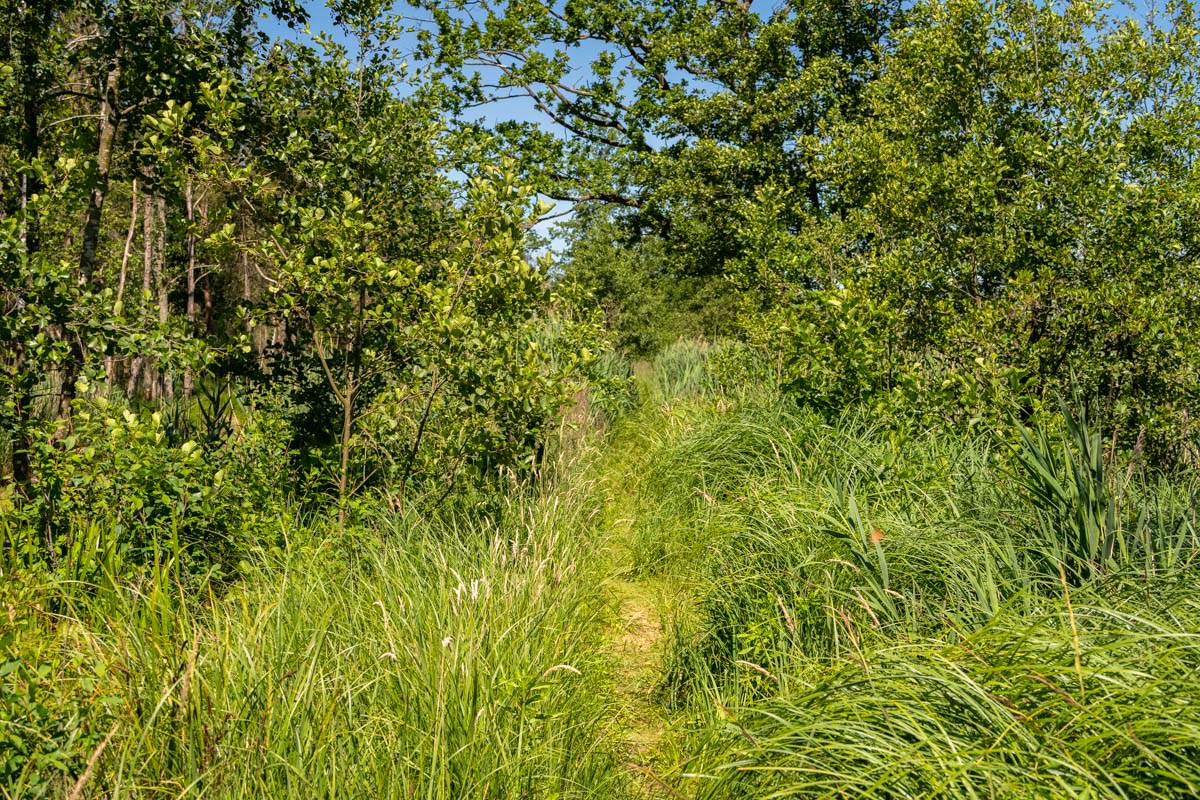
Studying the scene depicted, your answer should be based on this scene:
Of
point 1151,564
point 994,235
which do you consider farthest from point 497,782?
point 994,235

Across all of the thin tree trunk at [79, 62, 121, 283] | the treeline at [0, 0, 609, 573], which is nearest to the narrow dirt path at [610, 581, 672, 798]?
the treeline at [0, 0, 609, 573]

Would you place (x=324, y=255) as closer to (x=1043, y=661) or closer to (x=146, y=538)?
(x=146, y=538)

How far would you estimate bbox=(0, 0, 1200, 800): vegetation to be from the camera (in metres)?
2.24

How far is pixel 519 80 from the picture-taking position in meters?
13.3

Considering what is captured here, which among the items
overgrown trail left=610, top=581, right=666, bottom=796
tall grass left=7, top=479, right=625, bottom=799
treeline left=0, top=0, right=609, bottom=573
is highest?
treeline left=0, top=0, right=609, bottom=573

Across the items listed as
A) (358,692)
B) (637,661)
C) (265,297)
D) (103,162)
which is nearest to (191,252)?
(103,162)

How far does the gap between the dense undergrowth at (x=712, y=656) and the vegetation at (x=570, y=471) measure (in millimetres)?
24

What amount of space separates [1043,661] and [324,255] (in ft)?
14.4

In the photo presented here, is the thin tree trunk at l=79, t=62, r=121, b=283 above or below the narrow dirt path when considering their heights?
above

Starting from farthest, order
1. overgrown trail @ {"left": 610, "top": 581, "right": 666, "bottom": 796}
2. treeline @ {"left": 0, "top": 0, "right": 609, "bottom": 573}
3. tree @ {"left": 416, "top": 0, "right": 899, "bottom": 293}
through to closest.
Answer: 1. tree @ {"left": 416, "top": 0, "right": 899, "bottom": 293}
2. treeline @ {"left": 0, "top": 0, "right": 609, "bottom": 573}
3. overgrown trail @ {"left": 610, "top": 581, "right": 666, "bottom": 796}

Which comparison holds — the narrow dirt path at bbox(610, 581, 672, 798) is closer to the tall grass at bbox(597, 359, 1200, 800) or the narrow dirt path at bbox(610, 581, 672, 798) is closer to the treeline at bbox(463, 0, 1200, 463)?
the tall grass at bbox(597, 359, 1200, 800)

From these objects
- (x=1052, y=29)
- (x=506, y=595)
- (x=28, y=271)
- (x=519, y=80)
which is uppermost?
(x=519, y=80)

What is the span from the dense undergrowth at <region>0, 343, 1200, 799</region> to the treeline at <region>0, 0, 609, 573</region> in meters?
0.49

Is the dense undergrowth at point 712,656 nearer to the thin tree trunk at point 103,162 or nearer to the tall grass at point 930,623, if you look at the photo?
the tall grass at point 930,623
